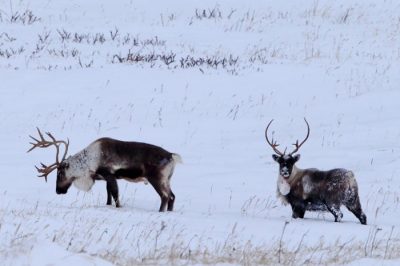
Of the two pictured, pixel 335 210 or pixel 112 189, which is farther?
pixel 112 189

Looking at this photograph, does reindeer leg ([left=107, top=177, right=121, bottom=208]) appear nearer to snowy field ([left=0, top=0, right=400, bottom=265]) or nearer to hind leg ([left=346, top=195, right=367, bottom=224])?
snowy field ([left=0, top=0, right=400, bottom=265])

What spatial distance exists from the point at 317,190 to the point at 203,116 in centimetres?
593

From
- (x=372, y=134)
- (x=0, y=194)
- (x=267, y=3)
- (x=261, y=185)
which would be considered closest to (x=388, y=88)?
(x=372, y=134)

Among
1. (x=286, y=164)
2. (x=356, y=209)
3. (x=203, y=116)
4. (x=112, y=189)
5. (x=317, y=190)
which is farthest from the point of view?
(x=203, y=116)

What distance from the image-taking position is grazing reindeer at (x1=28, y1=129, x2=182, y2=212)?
11547mm

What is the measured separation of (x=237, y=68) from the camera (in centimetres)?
1917

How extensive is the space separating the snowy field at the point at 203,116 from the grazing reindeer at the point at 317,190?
0.28 meters

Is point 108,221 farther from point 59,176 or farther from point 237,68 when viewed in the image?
point 237,68

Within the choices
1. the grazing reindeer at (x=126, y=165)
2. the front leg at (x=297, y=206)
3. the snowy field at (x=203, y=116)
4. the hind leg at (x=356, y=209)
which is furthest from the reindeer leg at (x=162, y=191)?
the hind leg at (x=356, y=209)

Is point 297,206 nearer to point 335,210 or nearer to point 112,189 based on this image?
point 335,210

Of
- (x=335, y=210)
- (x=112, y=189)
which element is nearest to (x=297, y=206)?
(x=335, y=210)

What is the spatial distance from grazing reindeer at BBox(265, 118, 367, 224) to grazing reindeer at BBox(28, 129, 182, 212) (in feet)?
4.52

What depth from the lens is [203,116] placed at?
1694cm

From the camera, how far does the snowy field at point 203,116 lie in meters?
8.49
